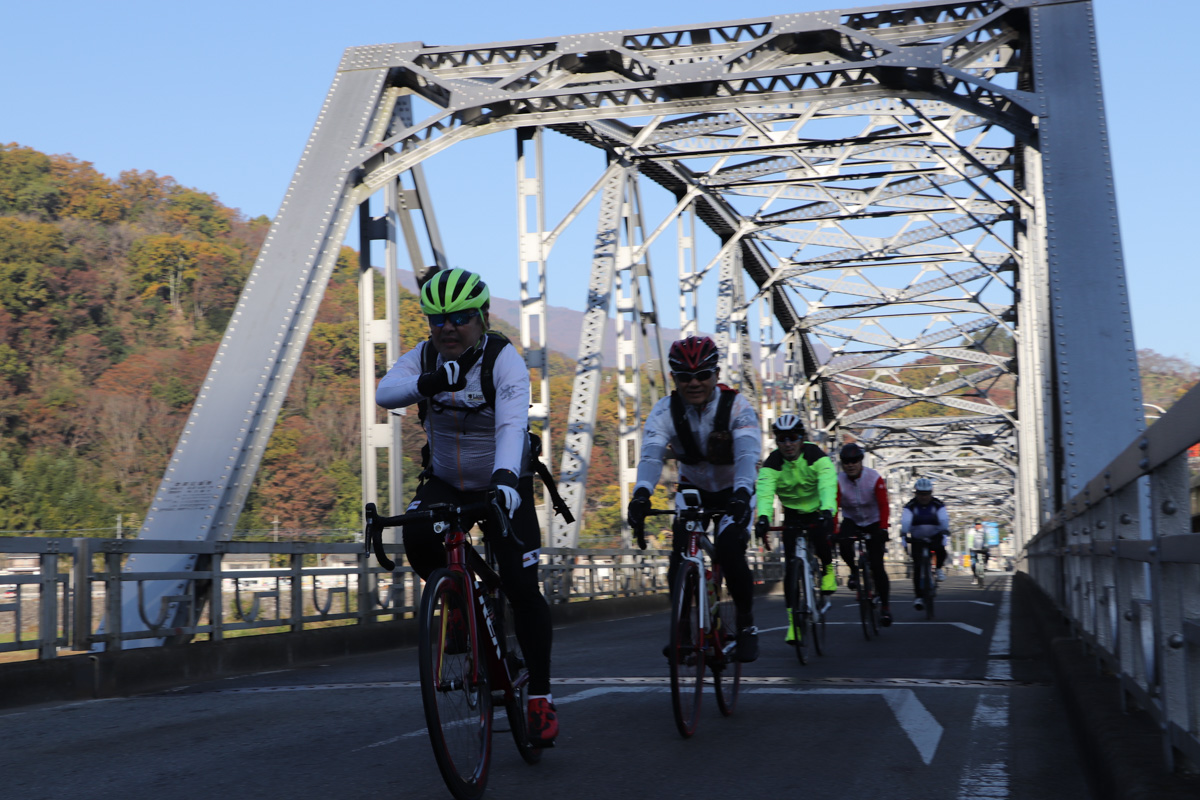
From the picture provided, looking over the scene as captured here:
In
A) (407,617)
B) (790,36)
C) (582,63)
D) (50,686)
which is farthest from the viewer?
(582,63)

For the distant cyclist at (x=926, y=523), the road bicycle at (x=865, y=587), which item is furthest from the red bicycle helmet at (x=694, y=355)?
the distant cyclist at (x=926, y=523)

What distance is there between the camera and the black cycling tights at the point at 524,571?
14.6ft

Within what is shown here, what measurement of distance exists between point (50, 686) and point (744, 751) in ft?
14.5

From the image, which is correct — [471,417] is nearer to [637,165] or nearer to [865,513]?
[865,513]

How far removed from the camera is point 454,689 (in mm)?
3850

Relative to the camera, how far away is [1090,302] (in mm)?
10875

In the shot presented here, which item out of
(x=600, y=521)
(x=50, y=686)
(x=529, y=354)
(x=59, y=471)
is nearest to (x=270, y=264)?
(x=529, y=354)

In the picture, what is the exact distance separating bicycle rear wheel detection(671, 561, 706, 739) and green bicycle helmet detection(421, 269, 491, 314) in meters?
1.59

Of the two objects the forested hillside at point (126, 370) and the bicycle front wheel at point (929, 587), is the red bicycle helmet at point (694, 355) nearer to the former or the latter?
the bicycle front wheel at point (929, 587)

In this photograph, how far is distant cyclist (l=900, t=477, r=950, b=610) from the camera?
14.3 metres

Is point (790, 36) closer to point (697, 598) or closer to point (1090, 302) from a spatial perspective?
point (1090, 302)

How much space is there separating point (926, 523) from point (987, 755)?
1000 cm

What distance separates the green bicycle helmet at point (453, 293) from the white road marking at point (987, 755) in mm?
2422

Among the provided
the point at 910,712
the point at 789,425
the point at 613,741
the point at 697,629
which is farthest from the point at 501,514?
the point at 789,425
